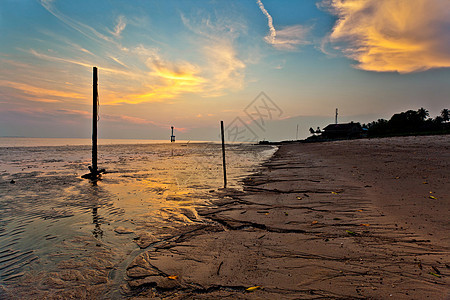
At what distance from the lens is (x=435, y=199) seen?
5.57m

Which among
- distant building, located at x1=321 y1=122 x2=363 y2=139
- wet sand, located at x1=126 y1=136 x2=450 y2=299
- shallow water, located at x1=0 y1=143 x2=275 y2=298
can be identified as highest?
distant building, located at x1=321 y1=122 x2=363 y2=139

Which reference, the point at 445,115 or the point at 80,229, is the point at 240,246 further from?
the point at 445,115

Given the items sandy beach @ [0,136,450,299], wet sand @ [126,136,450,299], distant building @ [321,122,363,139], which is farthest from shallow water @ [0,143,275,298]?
distant building @ [321,122,363,139]

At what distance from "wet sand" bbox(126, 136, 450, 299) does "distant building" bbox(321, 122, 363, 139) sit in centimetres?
6798

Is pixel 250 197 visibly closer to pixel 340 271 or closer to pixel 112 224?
pixel 112 224

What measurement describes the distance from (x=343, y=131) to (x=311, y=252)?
77.1m

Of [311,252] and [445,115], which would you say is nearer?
[311,252]

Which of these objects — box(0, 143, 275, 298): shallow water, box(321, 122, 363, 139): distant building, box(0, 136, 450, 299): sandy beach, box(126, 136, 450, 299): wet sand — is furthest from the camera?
box(321, 122, 363, 139): distant building

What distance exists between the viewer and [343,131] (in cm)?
7181

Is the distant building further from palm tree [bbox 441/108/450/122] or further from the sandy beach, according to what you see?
the sandy beach

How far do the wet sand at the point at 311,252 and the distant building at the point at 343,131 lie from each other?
68.0m

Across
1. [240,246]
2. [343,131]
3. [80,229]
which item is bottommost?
[80,229]

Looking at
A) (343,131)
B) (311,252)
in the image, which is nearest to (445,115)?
(343,131)

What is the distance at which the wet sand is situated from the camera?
278cm
